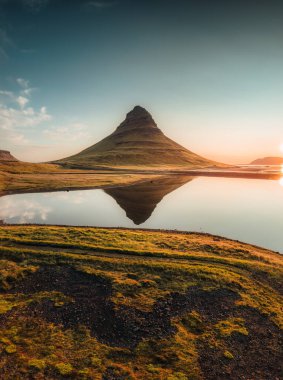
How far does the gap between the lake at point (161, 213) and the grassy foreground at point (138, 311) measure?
12519 mm

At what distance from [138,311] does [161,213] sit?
126 feet

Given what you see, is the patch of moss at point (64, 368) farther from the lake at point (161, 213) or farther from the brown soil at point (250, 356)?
the lake at point (161, 213)

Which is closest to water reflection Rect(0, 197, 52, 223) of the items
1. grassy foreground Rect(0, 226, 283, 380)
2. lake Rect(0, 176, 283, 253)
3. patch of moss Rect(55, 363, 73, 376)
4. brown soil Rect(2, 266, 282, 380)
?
lake Rect(0, 176, 283, 253)

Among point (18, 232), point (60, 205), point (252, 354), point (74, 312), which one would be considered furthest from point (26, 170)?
point (252, 354)

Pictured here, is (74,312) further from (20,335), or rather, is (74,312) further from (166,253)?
(166,253)

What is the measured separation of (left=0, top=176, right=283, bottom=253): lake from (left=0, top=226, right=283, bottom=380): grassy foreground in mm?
12519

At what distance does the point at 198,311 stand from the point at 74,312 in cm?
997

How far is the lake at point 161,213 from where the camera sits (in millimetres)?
45781

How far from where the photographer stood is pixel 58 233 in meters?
38.5

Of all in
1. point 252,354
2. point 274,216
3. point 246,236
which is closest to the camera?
point 252,354

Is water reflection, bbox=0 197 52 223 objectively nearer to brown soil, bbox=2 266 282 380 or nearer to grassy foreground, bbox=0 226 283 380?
grassy foreground, bbox=0 226 283 380

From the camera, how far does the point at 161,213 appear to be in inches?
2308

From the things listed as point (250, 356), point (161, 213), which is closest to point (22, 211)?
point (161, 213)

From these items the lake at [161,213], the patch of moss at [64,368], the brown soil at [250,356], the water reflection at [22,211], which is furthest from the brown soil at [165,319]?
the water reflection at [22,211]
